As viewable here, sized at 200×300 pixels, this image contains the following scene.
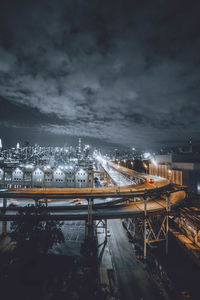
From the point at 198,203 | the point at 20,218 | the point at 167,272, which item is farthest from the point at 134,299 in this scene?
the point at 198,203

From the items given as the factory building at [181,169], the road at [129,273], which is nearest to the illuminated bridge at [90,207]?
the road at [129,273]

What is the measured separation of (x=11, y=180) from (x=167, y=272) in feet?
164

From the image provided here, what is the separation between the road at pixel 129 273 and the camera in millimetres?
13399

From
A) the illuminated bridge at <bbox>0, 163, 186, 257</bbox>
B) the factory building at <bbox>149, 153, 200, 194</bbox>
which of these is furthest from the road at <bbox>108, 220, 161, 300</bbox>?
the factory building at <bbox>149, 153, 200, 194</bbox>

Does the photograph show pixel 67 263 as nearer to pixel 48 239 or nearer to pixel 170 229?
pixel 48 239

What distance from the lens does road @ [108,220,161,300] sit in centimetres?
1340

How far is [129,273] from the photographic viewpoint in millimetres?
15711

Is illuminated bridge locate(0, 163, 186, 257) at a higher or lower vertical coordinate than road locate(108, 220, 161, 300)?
higher

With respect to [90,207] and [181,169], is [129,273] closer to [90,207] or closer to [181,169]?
[90,207]

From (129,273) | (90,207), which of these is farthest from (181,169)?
(90,207)

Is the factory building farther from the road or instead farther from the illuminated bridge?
the road

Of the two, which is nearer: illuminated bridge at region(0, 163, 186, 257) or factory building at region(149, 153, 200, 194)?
illuminated bridge at region(0, 163, 186, 257)

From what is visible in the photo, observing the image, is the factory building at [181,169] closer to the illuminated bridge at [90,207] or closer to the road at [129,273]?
the illuminated bridge at [90,207]

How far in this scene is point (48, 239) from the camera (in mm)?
13422
